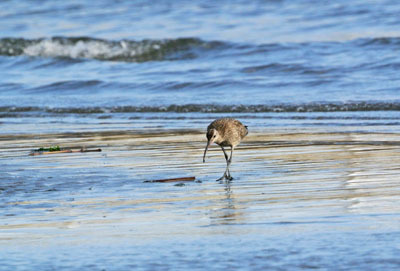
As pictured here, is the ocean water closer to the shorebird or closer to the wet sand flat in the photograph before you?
the wet sand flat

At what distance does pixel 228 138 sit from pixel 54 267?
4143 mm

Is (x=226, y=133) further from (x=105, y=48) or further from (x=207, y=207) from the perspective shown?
(x=105, y=48)

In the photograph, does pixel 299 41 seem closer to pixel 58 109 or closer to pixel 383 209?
pixel 58 109

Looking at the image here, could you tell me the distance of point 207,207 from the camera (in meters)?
6.37

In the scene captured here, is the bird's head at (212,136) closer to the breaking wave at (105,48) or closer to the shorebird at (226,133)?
the shorebird at (226,133)

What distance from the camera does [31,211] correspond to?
6320 millimetres

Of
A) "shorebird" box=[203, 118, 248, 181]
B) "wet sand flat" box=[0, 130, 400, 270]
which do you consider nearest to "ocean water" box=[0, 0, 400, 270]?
"wet sand flat" box=[0, 130, 400, 270]

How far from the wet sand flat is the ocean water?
0.7 inches

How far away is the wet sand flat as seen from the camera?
195 inches

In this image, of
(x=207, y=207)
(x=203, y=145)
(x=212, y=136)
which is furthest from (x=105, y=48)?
(x=207, y=207)

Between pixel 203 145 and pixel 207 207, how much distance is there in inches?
151

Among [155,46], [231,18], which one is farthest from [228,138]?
[231,18]

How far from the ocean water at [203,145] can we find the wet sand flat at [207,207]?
0.06 feet

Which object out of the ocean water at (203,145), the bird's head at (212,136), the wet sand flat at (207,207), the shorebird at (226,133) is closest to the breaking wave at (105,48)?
the ocean water at (203,145)
